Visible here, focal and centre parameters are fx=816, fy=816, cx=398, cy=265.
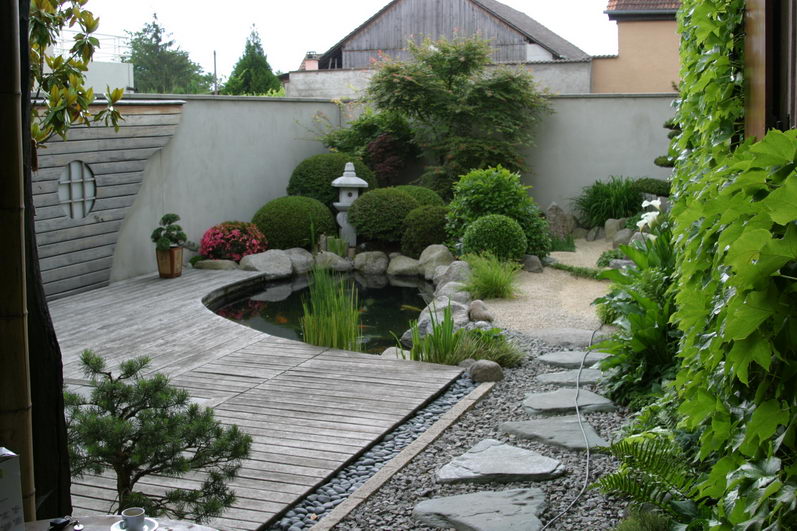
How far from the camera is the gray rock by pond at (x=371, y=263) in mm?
10820

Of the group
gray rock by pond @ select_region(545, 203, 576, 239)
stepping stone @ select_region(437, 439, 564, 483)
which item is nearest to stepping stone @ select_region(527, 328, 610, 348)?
stepping stone @ select_region(437, 439, 564, 483)

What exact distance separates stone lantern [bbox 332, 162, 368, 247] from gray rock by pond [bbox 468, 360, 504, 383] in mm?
6155

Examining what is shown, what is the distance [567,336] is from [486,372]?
1.25 meters

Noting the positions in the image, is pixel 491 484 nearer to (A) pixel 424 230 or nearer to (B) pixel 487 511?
(B) pixel 487 511

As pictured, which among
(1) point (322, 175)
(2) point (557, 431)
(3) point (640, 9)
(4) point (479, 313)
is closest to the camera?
(2) point (557, 431)

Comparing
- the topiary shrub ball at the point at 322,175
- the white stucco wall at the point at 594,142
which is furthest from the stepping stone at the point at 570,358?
the white stucco wall at the point at 594,142

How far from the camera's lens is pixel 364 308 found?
8586 mm

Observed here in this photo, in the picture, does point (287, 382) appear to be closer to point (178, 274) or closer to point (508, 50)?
point (178, 274)

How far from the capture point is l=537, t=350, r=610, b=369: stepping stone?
218 inches

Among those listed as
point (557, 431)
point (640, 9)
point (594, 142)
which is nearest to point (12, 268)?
point (557, 431)

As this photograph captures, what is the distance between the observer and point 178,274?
9.53m

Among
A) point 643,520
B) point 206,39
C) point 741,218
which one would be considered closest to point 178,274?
point 643,520

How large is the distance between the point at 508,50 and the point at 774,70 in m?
26.1

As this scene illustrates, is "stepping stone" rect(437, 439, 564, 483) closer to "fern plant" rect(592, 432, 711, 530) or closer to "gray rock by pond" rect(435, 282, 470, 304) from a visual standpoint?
"fern plant" rect(592, 432, 711, 530)
